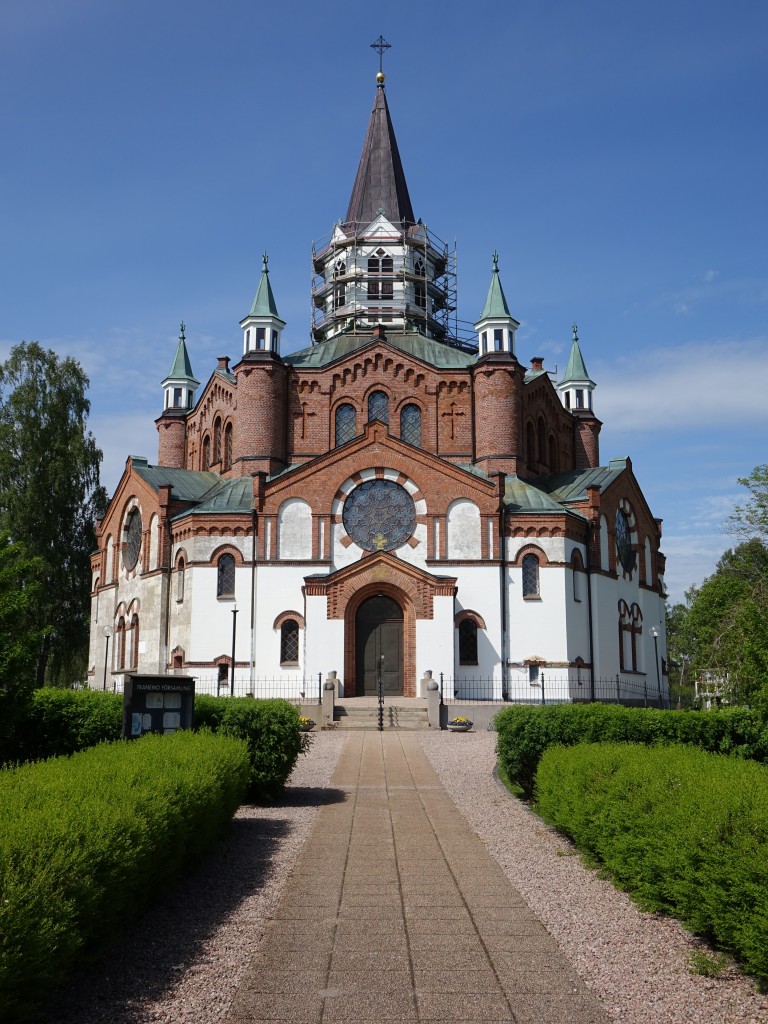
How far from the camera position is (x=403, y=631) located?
38.6 metres

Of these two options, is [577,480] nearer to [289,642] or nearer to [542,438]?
[542,438]

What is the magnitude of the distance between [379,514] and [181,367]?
1844 centimetres

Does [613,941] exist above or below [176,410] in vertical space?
below

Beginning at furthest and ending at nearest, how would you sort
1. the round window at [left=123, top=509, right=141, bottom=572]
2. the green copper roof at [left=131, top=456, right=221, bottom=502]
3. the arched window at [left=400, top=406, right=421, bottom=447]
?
1. the round window at [left=123, top=509, right=141, bottom=572]
2. the arched window at [left=400, top=406, right=421, bottom=447]
3. the green copper roof at [left=131, top=456, right=221, bottom=502]

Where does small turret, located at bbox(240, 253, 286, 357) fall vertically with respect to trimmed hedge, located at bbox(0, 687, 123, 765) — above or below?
above

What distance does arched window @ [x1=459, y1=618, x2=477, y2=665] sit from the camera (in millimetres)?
39000

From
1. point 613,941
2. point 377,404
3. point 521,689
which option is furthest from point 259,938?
point 377,404

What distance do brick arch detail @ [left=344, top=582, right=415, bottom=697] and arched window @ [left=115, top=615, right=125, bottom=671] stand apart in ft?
40.4

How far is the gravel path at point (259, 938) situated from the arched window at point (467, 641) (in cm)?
2475

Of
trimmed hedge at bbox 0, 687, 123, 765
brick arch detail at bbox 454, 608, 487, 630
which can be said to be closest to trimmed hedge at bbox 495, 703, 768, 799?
trimmed hedge at bbox 0, 687, 123, 765

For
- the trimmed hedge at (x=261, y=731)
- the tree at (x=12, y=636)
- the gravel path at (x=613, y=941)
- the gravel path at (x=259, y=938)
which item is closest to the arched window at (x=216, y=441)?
the tree at (x=12, y=636)

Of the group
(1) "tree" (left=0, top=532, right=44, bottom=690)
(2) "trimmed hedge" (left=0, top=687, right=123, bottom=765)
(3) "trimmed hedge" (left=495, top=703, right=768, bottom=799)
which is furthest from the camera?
(2) "trimmed hedge" (left=0, top=687, right=123, bottom=765)

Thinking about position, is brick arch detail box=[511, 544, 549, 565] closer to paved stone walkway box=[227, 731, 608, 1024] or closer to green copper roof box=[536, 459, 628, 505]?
green copper roof box=[536, 459, 628, 505]

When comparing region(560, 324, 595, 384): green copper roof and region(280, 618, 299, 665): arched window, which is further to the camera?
region(560, 324, 595, 384): green copper roof
